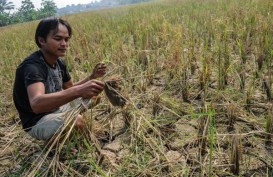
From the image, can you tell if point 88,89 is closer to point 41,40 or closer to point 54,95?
point 54,95

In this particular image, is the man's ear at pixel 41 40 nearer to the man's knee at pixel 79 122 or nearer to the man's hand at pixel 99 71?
the man's hand at pixel 99 71

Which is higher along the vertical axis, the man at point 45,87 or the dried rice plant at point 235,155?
the man at point 45,87

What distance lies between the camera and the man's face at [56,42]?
2.24m

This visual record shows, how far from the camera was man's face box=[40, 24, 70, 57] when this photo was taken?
2242 millimetres

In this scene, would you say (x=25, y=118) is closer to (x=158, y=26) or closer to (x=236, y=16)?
(x=158, y=26)

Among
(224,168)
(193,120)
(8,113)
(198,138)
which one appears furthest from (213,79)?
(8,113)

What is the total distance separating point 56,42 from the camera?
2.25 meters

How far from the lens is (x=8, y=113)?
3078 mm

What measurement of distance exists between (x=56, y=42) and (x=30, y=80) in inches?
17.7

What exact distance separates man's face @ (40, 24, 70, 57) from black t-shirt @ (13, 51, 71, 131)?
85 mm

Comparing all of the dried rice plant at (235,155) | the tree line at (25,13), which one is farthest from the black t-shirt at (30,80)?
the tree line at (25,13)

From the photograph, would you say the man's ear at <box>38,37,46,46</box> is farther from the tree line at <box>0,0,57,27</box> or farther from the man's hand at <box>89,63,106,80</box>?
the tree line at <box>0,0,57,27</box>

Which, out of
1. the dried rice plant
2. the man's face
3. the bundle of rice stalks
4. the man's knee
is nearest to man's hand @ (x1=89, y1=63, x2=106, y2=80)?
the bundle of rice stalks

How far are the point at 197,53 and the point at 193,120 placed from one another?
1.54 metres
